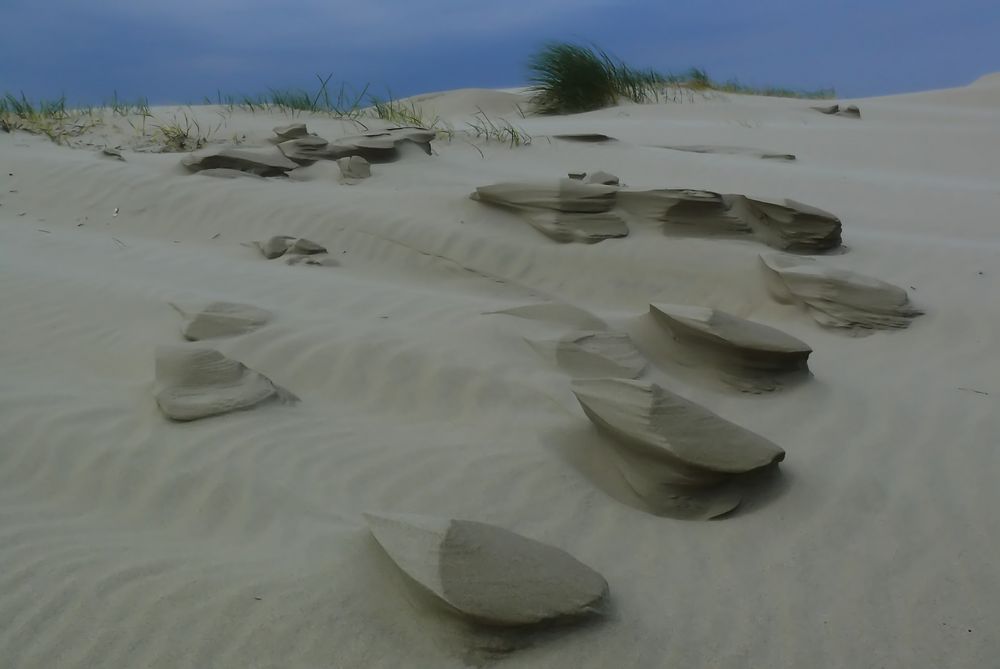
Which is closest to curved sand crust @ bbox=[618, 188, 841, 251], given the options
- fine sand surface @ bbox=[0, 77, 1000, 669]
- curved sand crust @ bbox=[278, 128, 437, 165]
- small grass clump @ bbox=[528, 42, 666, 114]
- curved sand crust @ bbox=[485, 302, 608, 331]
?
fine sand surface @ bbox=[0, 77, 1000, 669]

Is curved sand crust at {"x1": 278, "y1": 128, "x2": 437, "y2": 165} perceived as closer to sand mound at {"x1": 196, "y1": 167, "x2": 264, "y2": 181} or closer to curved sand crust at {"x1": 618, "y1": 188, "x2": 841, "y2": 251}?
sand mound at {"x1": 196, "y1": 167, "x2": 264, "y2": 181}

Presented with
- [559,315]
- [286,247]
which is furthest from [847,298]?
[286,247]

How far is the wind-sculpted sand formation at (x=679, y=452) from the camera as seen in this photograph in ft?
8.25

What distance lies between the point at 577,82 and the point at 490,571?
10688 millimetres

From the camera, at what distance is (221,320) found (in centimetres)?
356

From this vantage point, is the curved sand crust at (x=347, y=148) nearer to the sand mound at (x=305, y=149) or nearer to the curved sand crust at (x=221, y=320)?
the sand mound at (x=305, y=149)

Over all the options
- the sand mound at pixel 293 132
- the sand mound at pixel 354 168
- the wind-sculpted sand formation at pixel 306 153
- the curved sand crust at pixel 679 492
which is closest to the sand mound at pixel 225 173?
the wind-sculpted sand formation at pixel 306 153

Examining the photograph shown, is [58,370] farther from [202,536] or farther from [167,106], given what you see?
[167,106]

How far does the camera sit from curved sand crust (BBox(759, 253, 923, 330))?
13.4 ft

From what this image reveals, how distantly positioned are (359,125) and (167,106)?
273 centimetres

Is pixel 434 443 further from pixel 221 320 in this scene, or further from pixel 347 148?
pixel 347 148

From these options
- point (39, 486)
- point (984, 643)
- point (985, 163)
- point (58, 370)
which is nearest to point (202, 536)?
point (39, 486)

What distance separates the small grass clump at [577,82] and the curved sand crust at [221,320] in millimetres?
8924

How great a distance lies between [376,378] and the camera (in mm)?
3289
